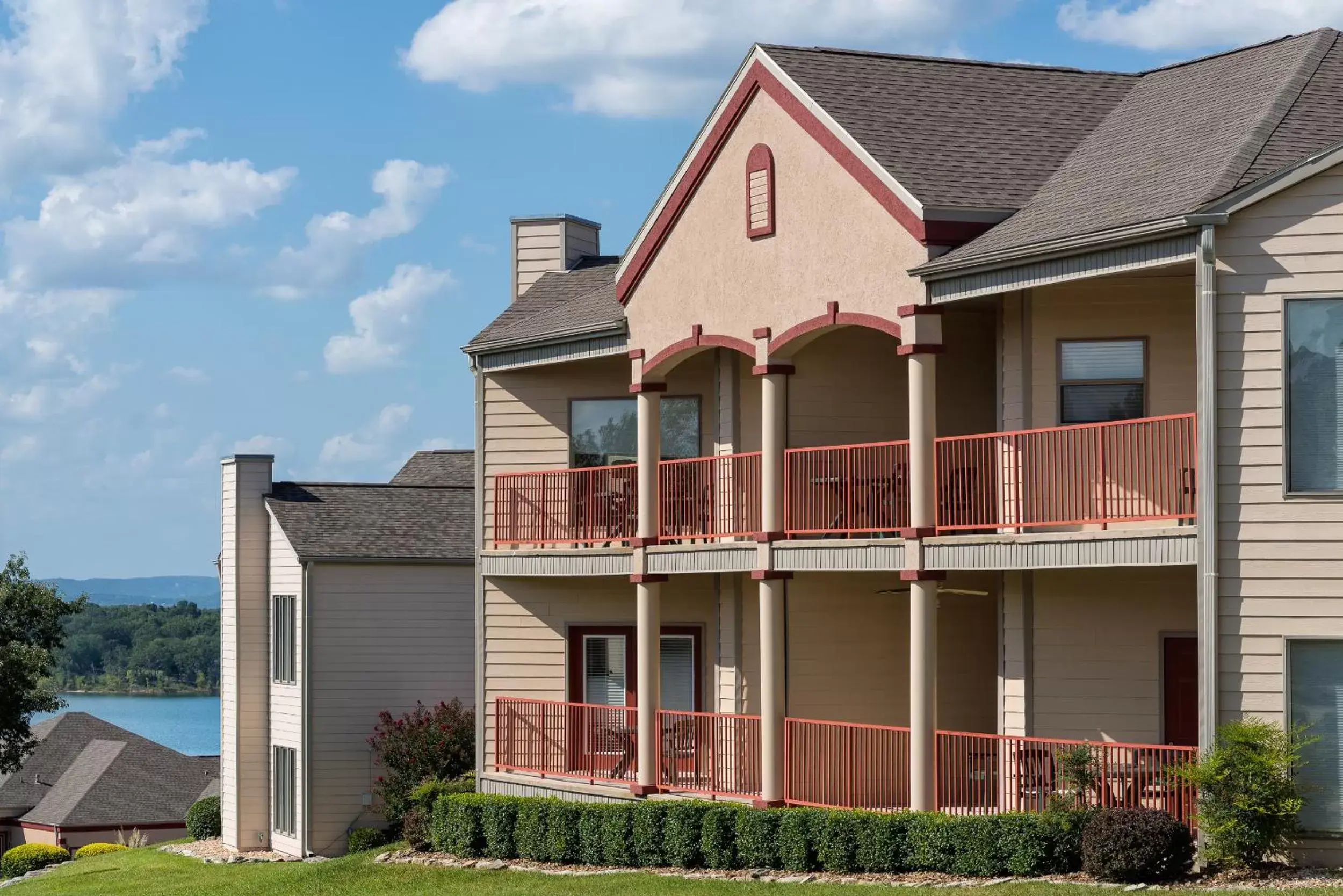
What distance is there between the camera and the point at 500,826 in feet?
89.9

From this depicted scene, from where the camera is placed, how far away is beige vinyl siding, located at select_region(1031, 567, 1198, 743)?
22.7 meters

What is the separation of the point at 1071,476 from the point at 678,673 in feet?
31.2

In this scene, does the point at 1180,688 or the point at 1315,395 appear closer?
the point at 1315,395

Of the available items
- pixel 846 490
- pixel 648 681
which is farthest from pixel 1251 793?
pixel 648 681

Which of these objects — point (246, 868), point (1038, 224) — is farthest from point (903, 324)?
point (246, 868)

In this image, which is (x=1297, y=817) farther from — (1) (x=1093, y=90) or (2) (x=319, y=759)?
(2) (x=319, y=759)

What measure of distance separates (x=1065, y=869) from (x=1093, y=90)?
12.0 meters

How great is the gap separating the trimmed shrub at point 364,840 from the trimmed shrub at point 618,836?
1001cm

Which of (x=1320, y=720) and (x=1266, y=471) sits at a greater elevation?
(x=1266, y=471)

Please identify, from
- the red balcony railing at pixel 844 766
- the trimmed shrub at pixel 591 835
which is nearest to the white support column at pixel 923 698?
the red balcony railing at pixel 844 766

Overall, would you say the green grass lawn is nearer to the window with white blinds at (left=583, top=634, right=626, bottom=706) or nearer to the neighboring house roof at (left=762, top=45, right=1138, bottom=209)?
the window with white blinds at (left=583, top=634, right=626, bottom=706)

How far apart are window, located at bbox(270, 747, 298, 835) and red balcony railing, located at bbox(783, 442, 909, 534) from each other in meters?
14.8

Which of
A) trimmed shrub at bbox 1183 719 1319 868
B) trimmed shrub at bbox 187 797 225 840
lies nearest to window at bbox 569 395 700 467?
trimmed shrub at bbox 1183 719 1319 868

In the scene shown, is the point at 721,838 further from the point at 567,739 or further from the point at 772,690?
the point at 567,739
